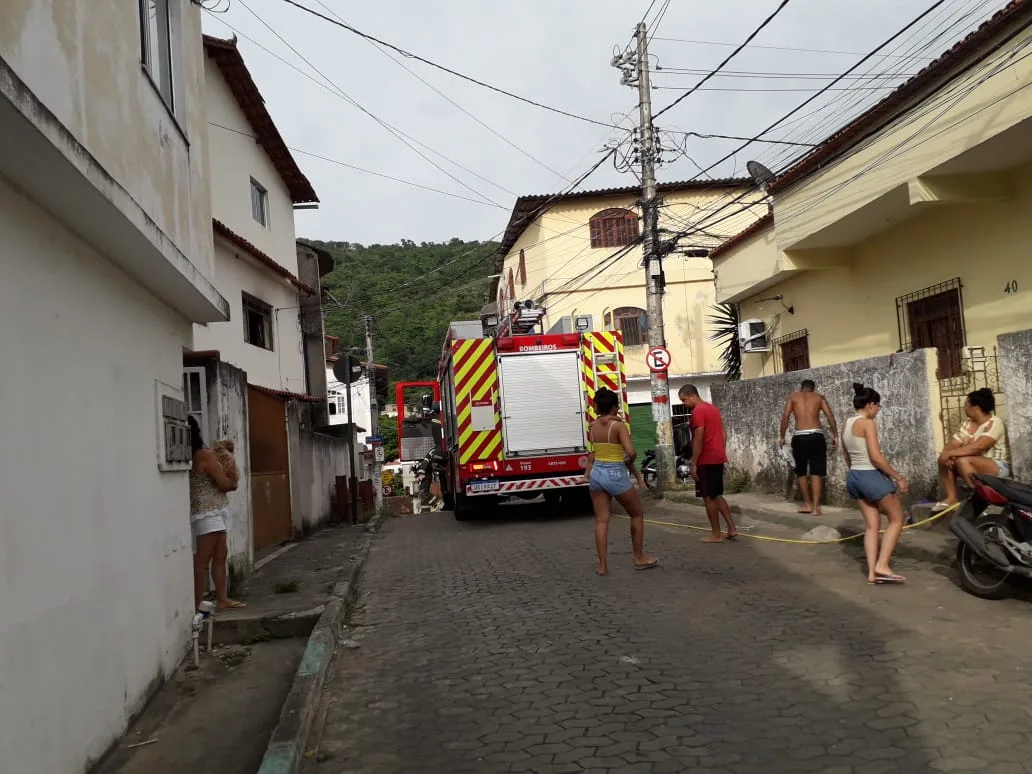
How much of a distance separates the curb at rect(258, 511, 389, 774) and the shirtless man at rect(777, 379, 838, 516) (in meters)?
5.83

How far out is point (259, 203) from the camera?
18.7 meters

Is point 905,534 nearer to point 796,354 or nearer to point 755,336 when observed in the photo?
point 796,354

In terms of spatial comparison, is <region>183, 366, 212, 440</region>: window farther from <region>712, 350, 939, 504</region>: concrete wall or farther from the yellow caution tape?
<region>712, 350, 939, 504</region>: concrete wall

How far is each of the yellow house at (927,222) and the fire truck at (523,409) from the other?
361cm

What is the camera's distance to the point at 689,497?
590 inches

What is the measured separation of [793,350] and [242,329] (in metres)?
10.0

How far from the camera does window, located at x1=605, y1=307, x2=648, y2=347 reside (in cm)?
2962

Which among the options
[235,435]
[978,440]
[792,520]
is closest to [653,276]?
[792,520]

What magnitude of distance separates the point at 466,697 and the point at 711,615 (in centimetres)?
218

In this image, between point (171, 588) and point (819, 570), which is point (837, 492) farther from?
point (171, 588)

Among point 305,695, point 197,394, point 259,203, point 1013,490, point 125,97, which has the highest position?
point 259,203

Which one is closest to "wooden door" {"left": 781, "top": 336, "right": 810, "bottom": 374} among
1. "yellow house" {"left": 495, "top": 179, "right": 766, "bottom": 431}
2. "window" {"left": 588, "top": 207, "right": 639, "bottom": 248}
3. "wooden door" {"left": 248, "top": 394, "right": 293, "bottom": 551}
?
"wooden door" {"left": 248, "top": 394, "right": 293, "bottom": 551}

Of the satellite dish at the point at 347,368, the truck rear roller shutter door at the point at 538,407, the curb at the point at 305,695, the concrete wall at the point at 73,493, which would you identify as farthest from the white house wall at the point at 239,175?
the concrete wall at the point at 73,493

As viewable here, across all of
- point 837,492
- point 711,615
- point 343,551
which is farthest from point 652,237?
point 711,615
